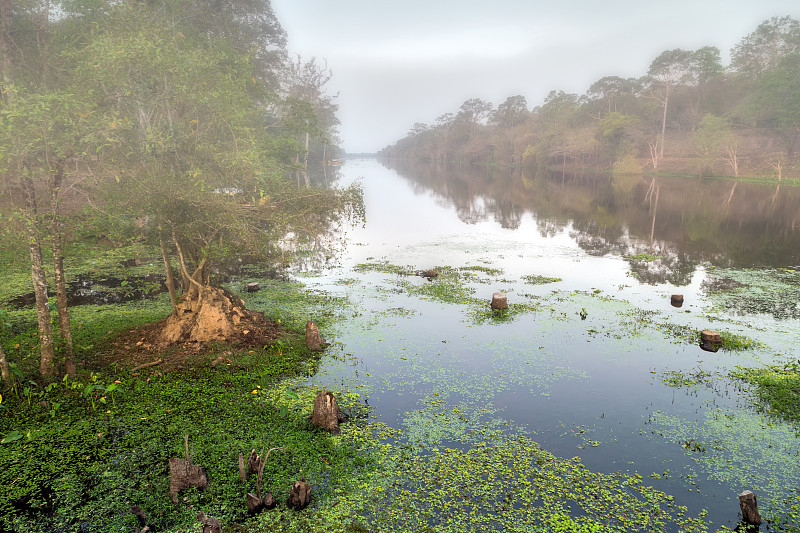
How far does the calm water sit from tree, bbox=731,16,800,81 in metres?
65.3

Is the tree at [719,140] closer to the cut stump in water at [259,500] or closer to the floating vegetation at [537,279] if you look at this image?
the floating vegetation at [537,279]

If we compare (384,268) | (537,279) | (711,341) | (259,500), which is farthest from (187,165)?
(711,341)

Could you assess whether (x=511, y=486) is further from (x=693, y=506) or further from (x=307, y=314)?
(x=307, y=314)

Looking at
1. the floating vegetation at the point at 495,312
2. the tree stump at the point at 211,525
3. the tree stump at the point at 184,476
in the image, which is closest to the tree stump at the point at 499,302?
the floating vegetation at the point at 495,312

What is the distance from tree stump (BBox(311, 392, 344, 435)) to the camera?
957 centimetres

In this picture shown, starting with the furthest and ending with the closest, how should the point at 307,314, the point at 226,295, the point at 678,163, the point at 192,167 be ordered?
the point at 678,163, the point at 307,314, the point at 226,295, the point at 192,167

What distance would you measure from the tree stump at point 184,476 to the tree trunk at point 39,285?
568cm

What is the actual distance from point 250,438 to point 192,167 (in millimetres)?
7966

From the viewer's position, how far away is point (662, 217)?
131 feet

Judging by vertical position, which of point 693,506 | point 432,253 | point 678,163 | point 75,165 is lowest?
point 693,506

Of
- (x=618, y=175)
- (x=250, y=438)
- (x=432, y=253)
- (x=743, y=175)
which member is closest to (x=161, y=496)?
(x=250, y=438)

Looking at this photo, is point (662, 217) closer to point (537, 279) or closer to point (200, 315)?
point (537, 279)

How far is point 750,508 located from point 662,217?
3859 cm

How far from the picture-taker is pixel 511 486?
8.03m
